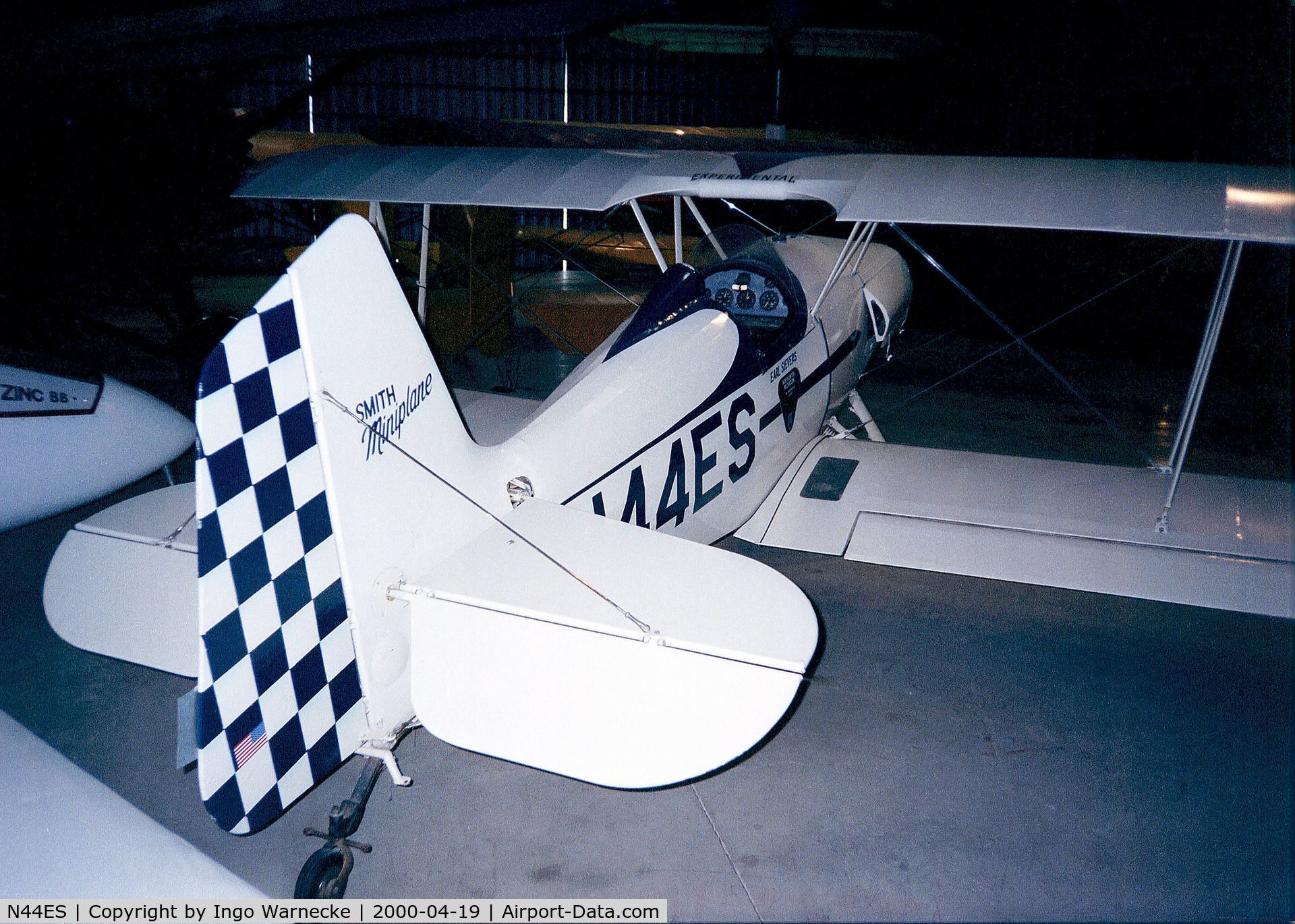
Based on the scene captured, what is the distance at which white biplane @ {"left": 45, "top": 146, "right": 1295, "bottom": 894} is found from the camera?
1.92m

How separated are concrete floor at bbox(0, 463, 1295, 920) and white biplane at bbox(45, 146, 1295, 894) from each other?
1.95 ft

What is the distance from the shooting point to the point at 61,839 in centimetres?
177

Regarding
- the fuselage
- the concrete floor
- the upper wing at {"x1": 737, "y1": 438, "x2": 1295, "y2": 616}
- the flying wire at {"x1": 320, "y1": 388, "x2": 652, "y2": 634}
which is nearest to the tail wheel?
the concrete floor

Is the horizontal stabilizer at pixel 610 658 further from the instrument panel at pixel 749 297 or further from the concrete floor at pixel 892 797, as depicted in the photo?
the instrument panel at pixel 749 297

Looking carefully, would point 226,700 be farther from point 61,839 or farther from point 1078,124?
point 1078,124

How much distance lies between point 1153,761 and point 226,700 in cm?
335

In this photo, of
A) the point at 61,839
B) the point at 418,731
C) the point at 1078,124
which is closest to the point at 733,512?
the point at 418,731

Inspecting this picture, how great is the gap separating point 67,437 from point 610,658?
14.8 feet

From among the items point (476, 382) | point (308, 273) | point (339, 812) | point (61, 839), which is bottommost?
point (476, 382)

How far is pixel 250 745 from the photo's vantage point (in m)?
1.98

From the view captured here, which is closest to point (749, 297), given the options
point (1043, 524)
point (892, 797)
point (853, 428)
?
point (853, 428)

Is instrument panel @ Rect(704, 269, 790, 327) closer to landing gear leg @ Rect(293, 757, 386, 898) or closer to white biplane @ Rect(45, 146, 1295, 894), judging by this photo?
white biplane @ Rect(45, 146, 1295, 894)

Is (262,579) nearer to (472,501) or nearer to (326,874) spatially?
(472,501)

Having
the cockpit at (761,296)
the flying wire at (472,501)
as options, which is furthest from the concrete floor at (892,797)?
the cockpit at (761,296)
